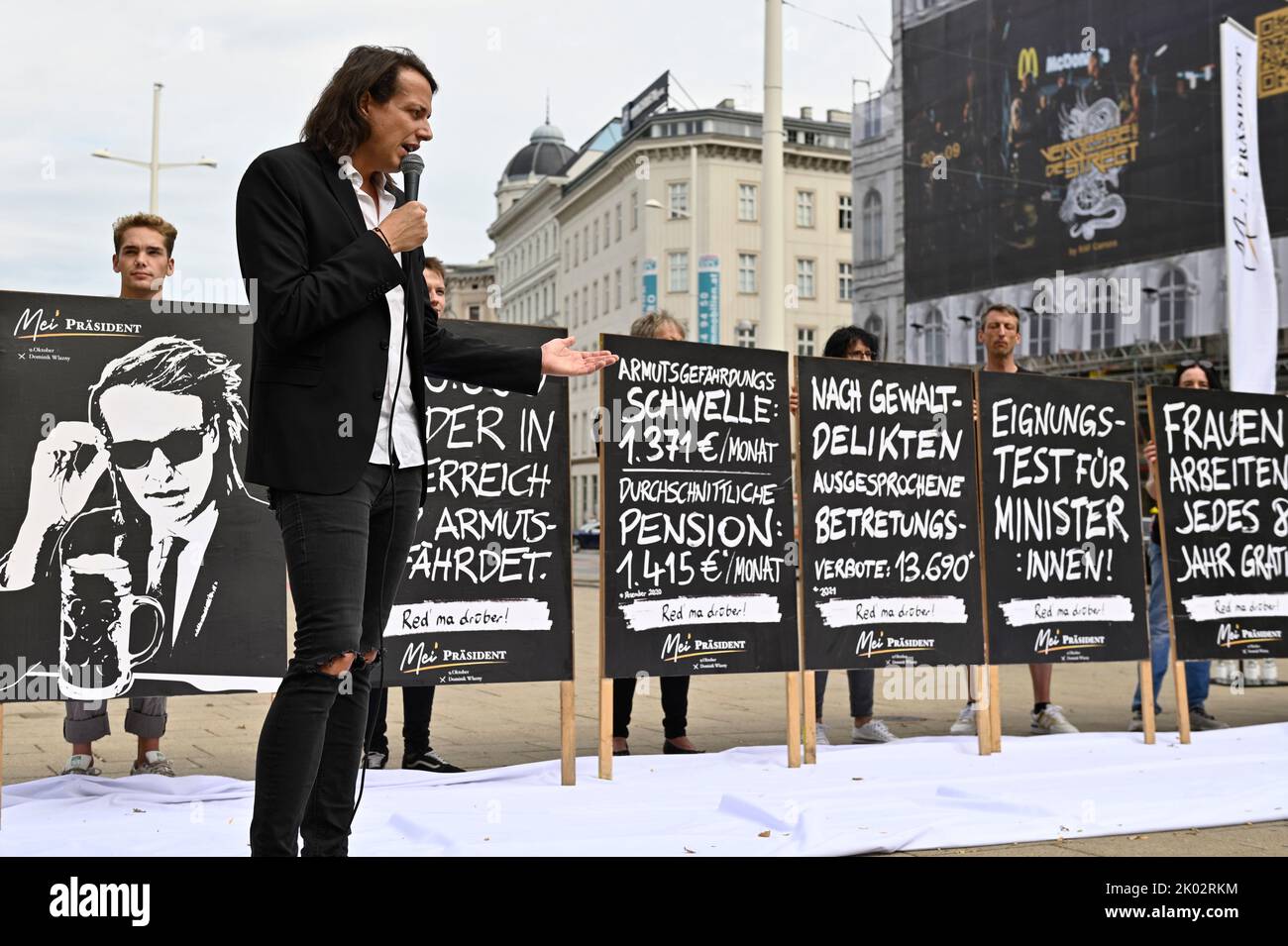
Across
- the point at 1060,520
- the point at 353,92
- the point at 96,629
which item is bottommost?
the point at 96,629

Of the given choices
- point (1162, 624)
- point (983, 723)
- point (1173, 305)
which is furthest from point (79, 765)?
point (1173, 305)

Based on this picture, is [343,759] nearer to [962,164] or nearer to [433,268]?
[433,268]

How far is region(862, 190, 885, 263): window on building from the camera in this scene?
41188 mm

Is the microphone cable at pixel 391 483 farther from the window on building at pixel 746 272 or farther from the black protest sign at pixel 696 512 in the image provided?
the window on building at pixel 746 272

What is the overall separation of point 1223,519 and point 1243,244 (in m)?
5.02

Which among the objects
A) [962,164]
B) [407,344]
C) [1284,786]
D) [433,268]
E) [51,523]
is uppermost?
[962,164]

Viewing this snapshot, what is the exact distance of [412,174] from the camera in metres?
3.12

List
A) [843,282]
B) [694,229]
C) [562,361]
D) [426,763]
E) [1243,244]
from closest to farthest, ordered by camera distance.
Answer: [562,361], [426,763], [1243,244], [694,229], [843,282]

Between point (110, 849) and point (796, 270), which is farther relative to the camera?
point (796, 270)

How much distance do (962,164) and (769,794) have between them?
3111cm

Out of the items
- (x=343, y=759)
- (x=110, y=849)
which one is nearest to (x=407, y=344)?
(x=343, y=759)

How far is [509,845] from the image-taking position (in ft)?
13.6

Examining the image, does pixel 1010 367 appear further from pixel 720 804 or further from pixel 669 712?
pixel 720 804
